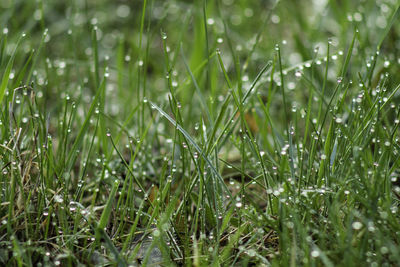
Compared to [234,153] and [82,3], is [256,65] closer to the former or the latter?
[234,153]

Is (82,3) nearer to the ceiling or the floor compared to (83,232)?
nearer to the ceiling

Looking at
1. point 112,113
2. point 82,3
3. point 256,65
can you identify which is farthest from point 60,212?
point 82,3

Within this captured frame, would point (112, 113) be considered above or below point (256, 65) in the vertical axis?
below

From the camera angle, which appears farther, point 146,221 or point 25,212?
point 146,221

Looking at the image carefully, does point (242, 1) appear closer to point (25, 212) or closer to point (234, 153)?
point (234, 153)

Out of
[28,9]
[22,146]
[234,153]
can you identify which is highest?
[28,9]

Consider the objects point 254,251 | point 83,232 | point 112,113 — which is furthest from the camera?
point 112,113

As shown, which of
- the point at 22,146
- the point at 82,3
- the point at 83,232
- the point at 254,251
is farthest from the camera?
the point at 82,3

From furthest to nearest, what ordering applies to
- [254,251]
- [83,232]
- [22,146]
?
1. [22,146]
2. [83,232]
3. [254,251]

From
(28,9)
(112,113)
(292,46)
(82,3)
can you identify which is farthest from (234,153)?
(82,3)
